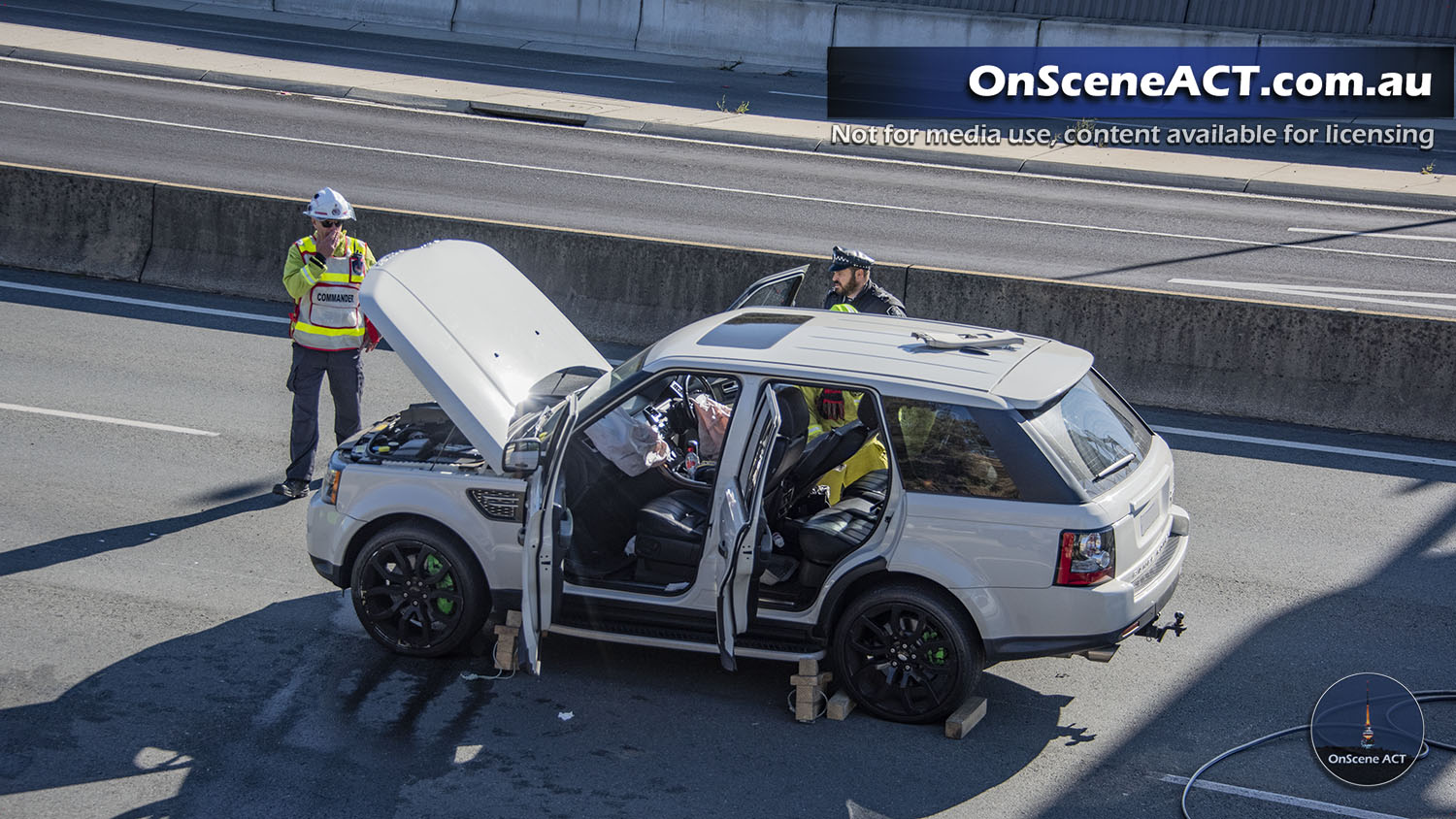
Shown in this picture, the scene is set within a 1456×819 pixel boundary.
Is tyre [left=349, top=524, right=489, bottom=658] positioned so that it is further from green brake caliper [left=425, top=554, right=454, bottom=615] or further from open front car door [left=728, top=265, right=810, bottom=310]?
open front car door [left=728, top=265, right=810, bottom=310]

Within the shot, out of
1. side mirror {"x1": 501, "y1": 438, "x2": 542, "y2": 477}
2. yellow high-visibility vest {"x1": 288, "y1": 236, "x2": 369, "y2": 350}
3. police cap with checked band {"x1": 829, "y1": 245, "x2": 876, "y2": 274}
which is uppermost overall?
police cap with checked band {"x1": 829, "y1": 245, "x2": 876, "y2": 274}

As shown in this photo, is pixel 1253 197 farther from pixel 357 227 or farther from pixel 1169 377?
pixel 357 227

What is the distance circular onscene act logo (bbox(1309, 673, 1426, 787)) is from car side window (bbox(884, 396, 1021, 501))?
5.96ft

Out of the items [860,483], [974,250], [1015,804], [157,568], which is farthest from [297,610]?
[974,250]

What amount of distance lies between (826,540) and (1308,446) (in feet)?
19.1

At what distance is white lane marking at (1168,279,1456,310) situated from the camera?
16.0 meters

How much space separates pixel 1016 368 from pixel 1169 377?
18.2ft

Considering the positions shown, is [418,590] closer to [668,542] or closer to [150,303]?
[668,542]

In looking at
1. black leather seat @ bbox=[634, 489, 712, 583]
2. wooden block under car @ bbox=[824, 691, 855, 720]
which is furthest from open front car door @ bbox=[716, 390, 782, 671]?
wooden block under car @ bbox=[824, 691, 855, 720]

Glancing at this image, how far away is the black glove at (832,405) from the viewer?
288 inches

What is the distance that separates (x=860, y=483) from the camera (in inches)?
276

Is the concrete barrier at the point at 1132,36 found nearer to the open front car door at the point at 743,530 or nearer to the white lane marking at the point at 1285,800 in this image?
the open front car door at the point at 743,530

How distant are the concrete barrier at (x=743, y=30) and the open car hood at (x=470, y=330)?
990 inches

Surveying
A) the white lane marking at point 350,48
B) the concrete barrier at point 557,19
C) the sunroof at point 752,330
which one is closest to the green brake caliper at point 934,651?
the sunroof at point 752,330
